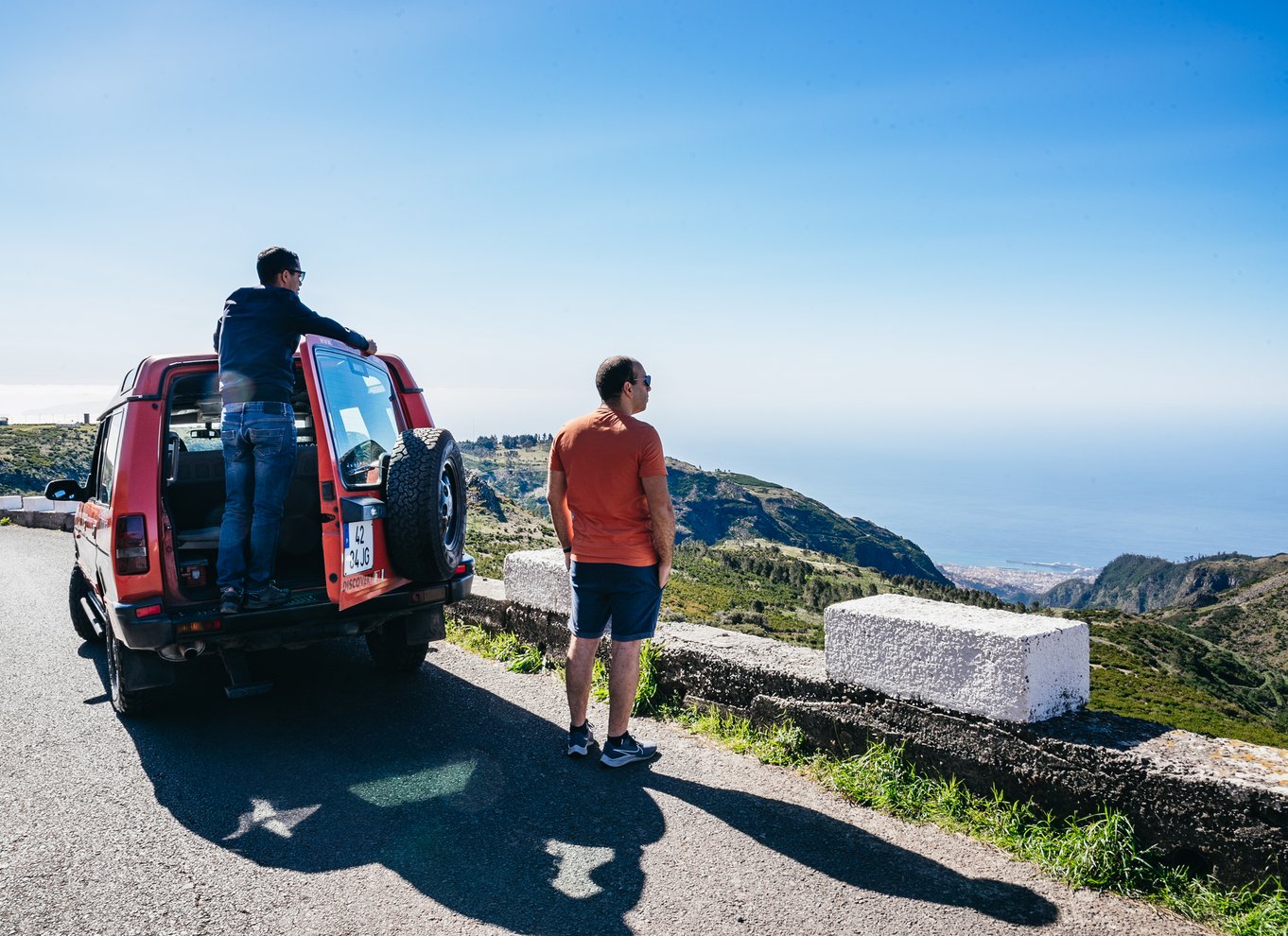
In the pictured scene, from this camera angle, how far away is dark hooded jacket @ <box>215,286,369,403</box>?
15.8 feet

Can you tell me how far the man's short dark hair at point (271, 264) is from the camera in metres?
5.04

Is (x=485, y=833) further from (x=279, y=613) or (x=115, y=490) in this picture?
(x=115, y=490)

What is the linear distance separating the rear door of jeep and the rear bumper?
0.50 feet

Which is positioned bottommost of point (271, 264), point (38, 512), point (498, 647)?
point (38, 512)

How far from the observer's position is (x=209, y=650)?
4.60m

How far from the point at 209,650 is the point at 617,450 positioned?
2.50 metres

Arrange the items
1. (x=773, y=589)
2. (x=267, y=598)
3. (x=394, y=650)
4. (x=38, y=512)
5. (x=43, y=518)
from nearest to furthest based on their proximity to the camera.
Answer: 1. (x=267, y=598)
2. (x=394, y=650)
3. (x=43, y=518)
4. (x=38, y=512)
5. (x=773, y=589)

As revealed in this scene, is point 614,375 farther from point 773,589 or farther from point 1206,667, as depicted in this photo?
point 773,589

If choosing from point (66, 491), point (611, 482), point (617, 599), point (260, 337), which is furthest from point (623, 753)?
point (66, 491)

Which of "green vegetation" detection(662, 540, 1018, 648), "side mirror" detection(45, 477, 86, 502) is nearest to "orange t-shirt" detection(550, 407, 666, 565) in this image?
"side mirror" detection(45, 477, 86, 502)

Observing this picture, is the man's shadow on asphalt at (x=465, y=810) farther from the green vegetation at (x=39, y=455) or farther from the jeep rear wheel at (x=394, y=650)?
the green vegetation at (x=39, y=455)

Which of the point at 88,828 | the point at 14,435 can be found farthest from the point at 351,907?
the point at 14,435

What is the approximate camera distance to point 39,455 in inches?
3696

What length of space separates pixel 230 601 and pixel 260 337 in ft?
4.88
